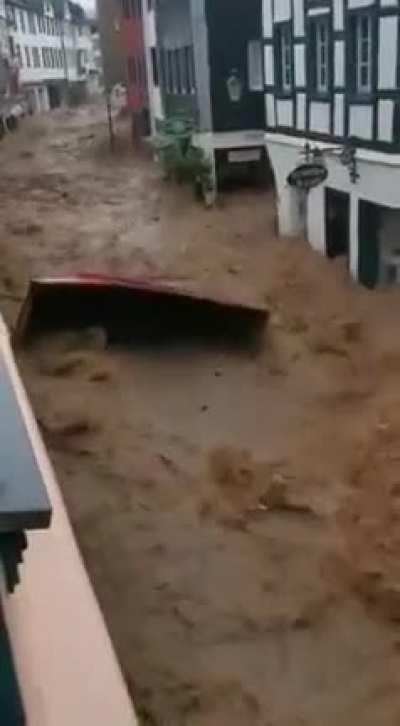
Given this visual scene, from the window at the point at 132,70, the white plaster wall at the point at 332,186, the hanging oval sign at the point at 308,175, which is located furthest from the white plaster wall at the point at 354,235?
the window at the point at 132,70

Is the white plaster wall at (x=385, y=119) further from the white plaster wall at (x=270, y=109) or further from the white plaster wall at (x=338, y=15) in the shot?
the white plaster wall at (x=270, y=109)

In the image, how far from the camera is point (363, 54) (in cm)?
1259

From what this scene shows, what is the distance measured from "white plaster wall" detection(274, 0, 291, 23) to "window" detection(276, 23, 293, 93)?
12cm

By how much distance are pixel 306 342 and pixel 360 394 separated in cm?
188

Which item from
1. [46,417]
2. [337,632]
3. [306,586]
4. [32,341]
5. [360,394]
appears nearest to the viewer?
[337,632]

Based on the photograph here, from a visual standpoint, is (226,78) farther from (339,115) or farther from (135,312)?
(135,312)

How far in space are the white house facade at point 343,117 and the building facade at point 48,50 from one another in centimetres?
3284

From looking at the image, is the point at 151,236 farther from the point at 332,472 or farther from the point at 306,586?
the point at 306,586

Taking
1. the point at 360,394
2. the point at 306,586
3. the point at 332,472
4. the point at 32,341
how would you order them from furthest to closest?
the point at 32,341 → the point at 360,394 → the point at 332,472 → the point at 306,586

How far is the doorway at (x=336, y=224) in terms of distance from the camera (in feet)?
47.9

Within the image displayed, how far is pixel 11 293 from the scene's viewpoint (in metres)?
14.8

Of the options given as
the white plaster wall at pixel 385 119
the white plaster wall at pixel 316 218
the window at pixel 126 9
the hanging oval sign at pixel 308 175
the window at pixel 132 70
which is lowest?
the white plaster wall at pixel 316 218

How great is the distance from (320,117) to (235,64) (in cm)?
718

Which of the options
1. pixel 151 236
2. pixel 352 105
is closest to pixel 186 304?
pixel 352 105
